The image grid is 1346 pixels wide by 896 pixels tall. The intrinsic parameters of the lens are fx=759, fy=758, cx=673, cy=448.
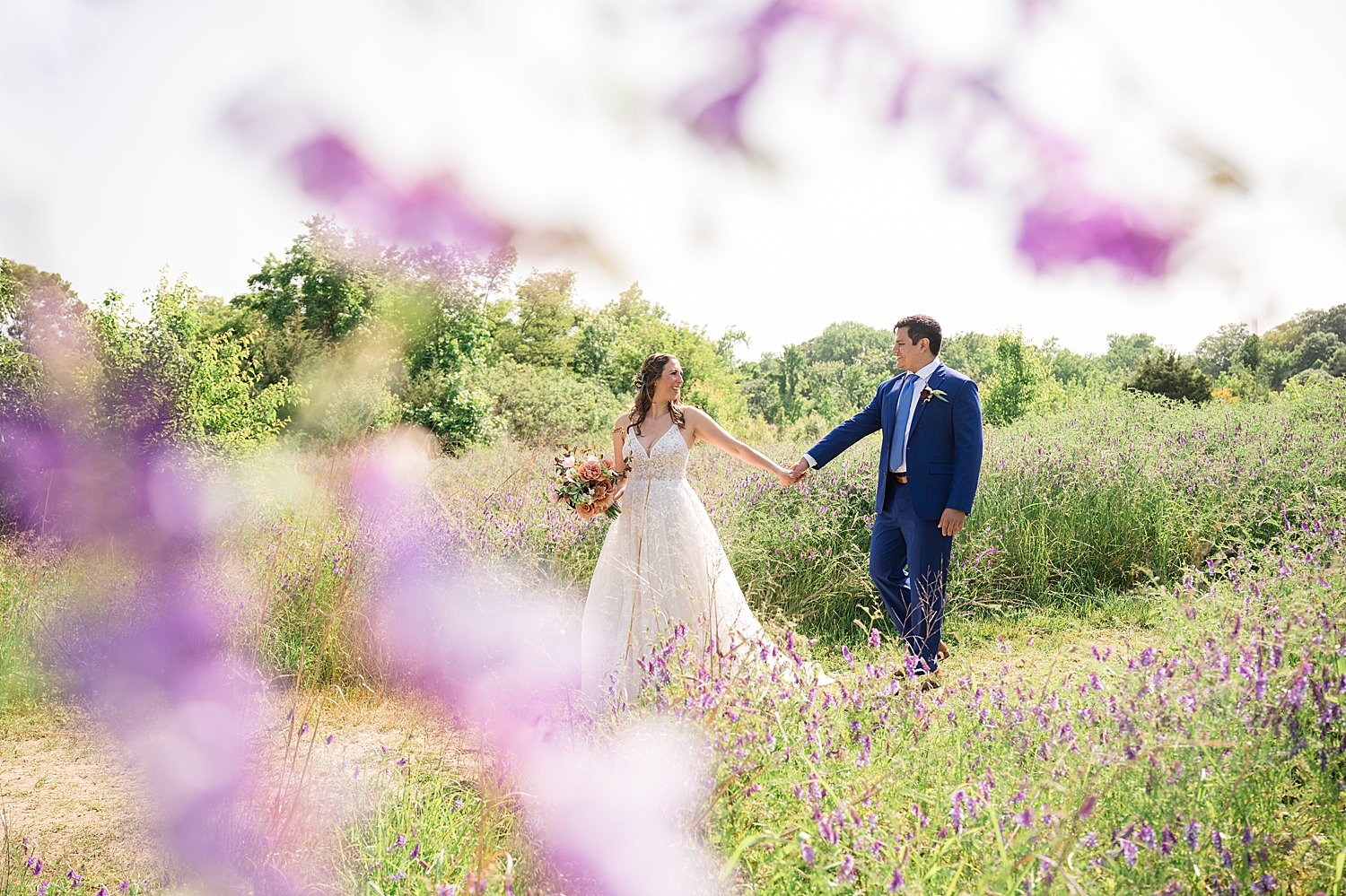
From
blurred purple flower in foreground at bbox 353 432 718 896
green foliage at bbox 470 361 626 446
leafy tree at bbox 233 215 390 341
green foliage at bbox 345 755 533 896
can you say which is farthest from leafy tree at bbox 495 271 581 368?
green foliage at bbox 345 755 533 896

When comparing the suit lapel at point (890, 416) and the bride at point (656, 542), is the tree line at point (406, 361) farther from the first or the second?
→ the suit lapel at point (890, 416)

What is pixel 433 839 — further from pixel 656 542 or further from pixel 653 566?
pixel 656 542

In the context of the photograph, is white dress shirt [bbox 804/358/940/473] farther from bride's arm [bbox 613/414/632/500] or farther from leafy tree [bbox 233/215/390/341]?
leafy tree [bbox 233/215/390/341]

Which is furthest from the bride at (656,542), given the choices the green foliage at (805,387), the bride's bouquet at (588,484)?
the green foliage at (805,387)

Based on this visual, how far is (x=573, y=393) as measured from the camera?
2289cm

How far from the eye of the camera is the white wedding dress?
436 centimetres

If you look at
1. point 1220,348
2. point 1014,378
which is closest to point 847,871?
point 1014,378

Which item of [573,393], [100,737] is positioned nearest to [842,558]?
[100,737]

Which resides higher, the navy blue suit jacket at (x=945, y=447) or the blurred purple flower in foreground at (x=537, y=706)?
the navy blue suit jacket at (x=945, y=447)

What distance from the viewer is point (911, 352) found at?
4598 mm

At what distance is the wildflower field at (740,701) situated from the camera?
1.99 meters

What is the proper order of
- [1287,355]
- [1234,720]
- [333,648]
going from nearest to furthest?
[1234,720] < [333,648] < [1287,355]

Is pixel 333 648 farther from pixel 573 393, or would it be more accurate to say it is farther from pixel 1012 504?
pixel 573 393

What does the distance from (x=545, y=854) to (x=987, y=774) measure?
1316mm
